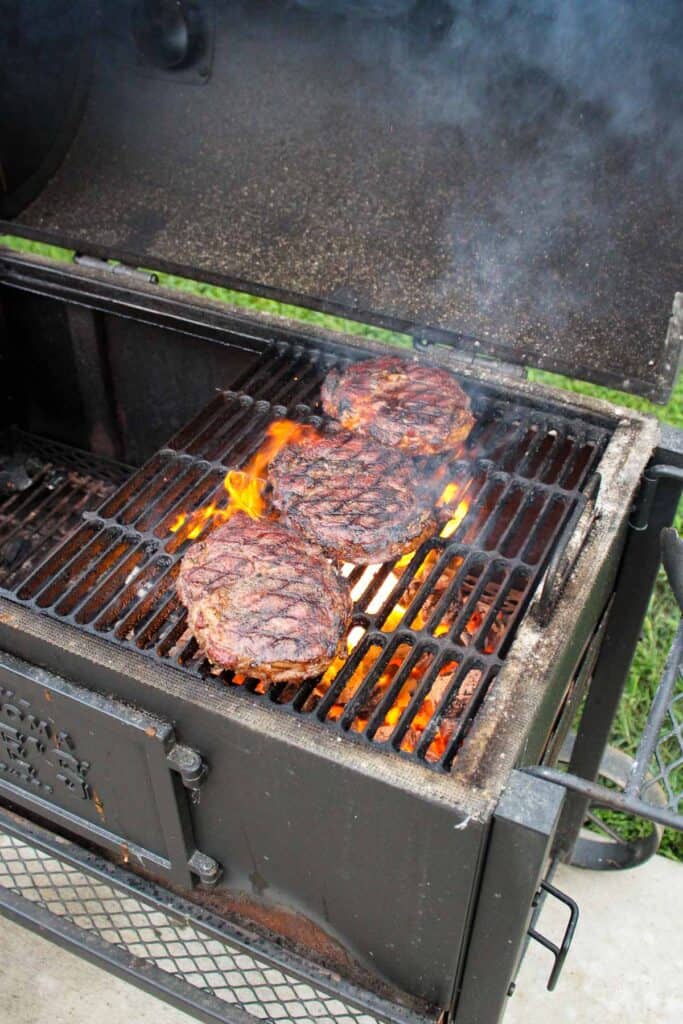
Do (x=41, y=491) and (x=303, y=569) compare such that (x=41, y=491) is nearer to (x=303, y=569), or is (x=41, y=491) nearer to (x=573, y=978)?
(x=303, y=569)

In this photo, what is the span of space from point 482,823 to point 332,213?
2.14 m

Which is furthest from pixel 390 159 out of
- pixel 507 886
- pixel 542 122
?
pixel 507 886

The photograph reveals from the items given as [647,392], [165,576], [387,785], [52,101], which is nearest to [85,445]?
[52,101]

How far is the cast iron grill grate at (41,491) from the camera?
3354mm

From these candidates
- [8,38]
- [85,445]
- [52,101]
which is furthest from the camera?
[85,445]

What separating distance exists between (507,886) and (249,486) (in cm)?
119

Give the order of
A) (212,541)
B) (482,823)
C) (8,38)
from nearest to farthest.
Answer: (482,823), (212,541), (8,38)

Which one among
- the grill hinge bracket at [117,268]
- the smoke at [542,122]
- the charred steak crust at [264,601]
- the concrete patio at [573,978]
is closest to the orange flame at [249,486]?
the charred steak crust at [264,601]

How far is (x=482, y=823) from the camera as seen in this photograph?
5.05 ft

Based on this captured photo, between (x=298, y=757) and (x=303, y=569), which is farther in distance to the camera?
(x=303, y=569)

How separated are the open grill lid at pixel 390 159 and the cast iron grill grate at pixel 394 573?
0.41 m

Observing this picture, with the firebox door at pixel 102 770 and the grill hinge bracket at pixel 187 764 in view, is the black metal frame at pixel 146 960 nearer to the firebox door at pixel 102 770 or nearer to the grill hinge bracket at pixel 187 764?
the firebox door at pixel 102 770

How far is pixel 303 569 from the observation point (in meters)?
1.99

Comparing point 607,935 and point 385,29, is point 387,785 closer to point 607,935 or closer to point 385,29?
point 607,935
